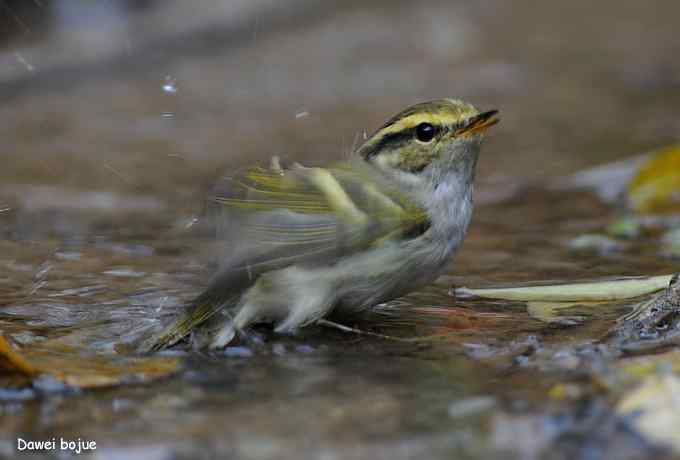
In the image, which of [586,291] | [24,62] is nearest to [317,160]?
[586,291]

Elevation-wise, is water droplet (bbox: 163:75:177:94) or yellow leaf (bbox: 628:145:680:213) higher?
water droplet (bbox: 163:75:177:94)

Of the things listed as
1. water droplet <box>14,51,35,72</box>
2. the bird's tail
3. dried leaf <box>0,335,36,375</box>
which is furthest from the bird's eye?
water droplet <box>14,51,35,72</box>

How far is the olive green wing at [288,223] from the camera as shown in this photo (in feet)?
10.0

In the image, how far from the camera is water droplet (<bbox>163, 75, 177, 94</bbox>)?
7400 millimetres

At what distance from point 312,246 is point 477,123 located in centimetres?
79

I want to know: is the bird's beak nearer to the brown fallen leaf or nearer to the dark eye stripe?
the dark eye stripe

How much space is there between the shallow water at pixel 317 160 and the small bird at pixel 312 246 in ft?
0.36

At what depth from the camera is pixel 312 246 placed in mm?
3068

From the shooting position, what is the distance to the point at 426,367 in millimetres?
2660

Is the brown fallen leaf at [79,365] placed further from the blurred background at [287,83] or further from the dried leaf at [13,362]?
the blurred background at [287,83]

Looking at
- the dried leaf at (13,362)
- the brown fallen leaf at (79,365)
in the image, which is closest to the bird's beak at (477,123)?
the brown fallen leaf at (79,365)

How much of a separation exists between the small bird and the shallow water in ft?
0.36

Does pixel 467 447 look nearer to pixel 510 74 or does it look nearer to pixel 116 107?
pixel 116 107

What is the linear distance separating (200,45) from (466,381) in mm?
6188
